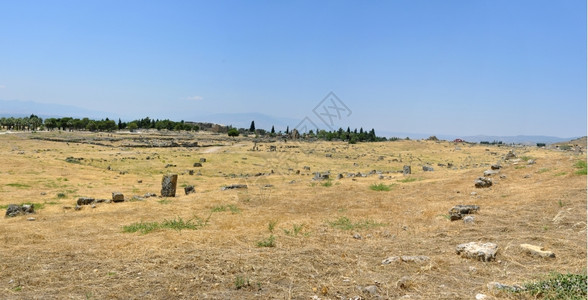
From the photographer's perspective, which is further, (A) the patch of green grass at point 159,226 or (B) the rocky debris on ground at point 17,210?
(B) the rocky debris on ground at point 17,210

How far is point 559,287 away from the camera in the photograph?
216 inches

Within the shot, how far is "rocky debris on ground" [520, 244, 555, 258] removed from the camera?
Result: 7332mm

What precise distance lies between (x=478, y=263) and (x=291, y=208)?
9325mm

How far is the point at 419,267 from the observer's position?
7.13m

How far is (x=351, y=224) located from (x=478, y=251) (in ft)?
15.8

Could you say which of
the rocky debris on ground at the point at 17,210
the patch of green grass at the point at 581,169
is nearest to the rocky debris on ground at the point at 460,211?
the patch of green grass at the point at 581,169

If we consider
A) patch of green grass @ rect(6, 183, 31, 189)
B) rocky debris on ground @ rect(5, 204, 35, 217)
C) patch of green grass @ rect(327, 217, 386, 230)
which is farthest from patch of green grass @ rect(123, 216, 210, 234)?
patch of green grass @ rect(6, 183, 31, 189)

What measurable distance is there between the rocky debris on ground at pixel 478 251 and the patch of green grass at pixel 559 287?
1514 millimetres

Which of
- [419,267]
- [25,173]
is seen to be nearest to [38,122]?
[25,173]

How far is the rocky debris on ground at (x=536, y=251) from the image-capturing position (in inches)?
289

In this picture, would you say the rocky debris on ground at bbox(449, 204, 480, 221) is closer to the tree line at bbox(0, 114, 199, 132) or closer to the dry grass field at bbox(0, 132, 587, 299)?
the dry grass field at bbox(0, 132, 587, 299)

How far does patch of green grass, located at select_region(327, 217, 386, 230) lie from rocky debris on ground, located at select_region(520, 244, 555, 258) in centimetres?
458

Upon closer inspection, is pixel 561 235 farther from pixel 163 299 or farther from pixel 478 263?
pixel 163 299

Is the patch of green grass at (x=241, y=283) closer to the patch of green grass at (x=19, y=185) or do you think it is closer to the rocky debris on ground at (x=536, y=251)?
the rocky debris on ground at (x=536, y=251)
